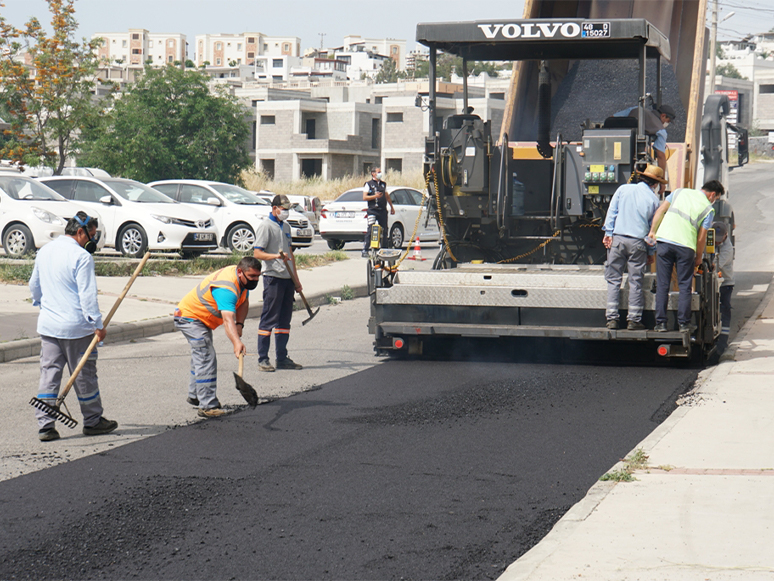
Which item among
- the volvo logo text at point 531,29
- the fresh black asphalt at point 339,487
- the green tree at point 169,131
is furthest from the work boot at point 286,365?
the green tree at point 169,131

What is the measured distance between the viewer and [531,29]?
9.95 metres

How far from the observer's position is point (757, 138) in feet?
222

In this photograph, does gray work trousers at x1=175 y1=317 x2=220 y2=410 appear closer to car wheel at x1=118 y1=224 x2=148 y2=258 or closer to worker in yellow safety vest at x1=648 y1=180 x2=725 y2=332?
worker in yellow safety vest at x1=648 y1=180 x2=725 y2=332

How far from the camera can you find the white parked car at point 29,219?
58.5 ft

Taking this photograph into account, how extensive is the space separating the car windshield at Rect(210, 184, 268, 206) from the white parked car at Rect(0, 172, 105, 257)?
11.4 ft

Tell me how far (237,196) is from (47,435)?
1508 cm

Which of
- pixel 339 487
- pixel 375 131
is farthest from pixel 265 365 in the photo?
pixel 375 131

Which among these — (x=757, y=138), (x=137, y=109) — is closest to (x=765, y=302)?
(x=137, y=109)

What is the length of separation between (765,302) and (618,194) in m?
6.18

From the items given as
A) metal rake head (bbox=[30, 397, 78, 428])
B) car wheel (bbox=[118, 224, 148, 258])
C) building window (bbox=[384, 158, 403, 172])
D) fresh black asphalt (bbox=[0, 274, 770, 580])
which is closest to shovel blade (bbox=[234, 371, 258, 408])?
fresh black asphalt (bbox=[0, 274, 770, 580])

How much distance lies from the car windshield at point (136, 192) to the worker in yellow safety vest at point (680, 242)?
39.5 ft

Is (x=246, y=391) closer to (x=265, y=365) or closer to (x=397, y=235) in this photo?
(x=265, y=365)

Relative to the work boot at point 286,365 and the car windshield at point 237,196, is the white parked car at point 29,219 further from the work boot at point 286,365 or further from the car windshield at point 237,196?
the work boot at point 286,365

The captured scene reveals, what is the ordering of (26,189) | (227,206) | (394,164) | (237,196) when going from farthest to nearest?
(394,164) < (237,196) < (227,206) < (26,189)
